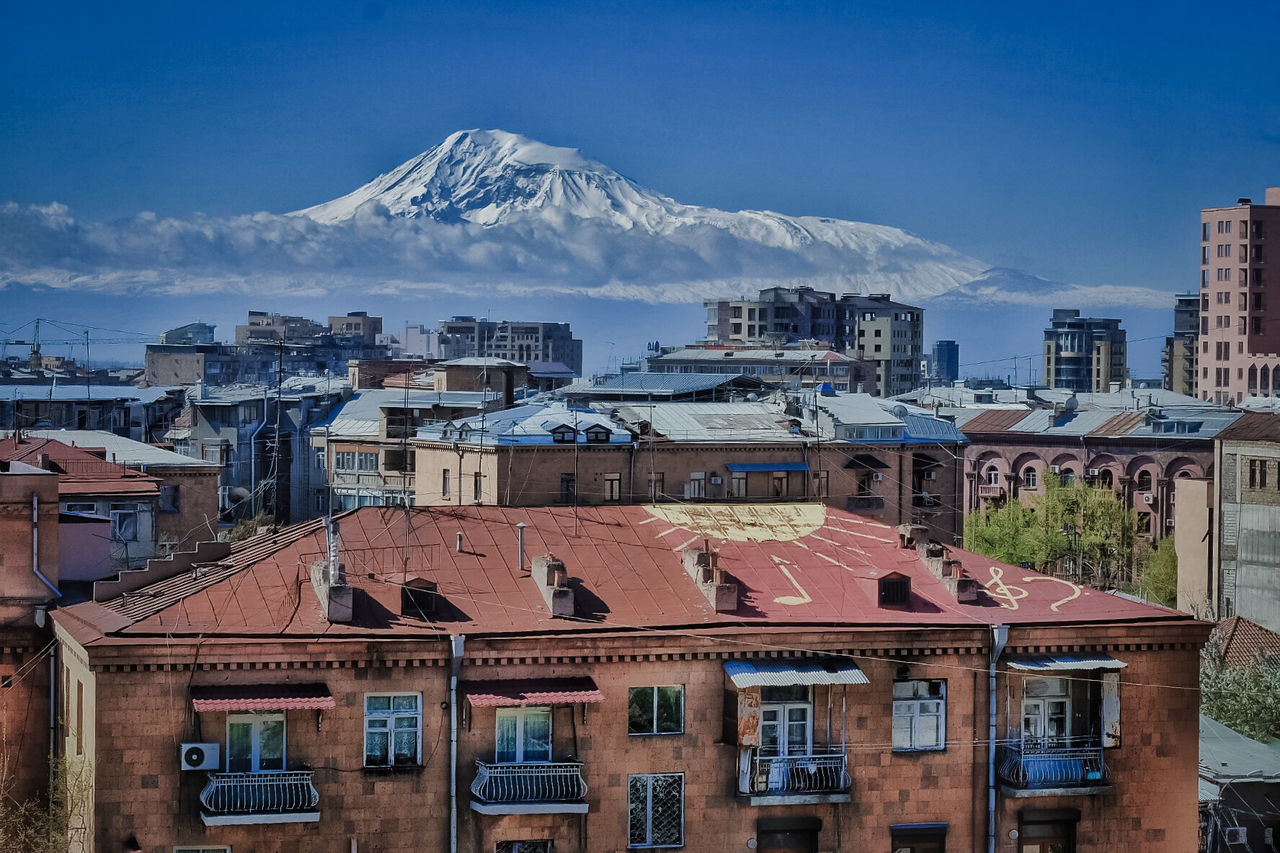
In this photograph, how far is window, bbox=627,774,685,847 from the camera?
26.9m

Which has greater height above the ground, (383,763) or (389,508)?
(389,508)

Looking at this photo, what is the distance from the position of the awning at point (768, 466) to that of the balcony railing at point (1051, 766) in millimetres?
29795

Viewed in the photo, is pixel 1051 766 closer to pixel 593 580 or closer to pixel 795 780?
pixel 795 780

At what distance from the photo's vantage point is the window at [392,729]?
85.5ft

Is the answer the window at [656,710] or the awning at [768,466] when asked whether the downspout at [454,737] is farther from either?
the awning at [768,466]

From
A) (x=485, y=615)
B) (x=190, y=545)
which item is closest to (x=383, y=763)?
(x=485, y=615)

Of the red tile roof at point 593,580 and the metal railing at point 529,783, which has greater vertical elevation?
the red tile roof at point 593,580

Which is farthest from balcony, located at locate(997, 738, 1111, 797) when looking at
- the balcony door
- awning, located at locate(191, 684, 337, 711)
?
the balcony door

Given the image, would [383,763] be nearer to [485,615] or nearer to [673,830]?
[485,615]

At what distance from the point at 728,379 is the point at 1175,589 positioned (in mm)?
21285

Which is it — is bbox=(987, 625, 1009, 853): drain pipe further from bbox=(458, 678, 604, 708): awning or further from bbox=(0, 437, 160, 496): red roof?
bbox=(0, 437, 160, 496): red roof

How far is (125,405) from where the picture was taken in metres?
103

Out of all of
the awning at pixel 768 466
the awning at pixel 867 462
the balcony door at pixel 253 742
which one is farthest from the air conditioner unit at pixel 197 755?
the awning at pixel 867 462

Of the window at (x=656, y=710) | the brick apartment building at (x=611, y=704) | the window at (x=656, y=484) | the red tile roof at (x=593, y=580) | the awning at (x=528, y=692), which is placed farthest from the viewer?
the window at (x=656, y=484)
